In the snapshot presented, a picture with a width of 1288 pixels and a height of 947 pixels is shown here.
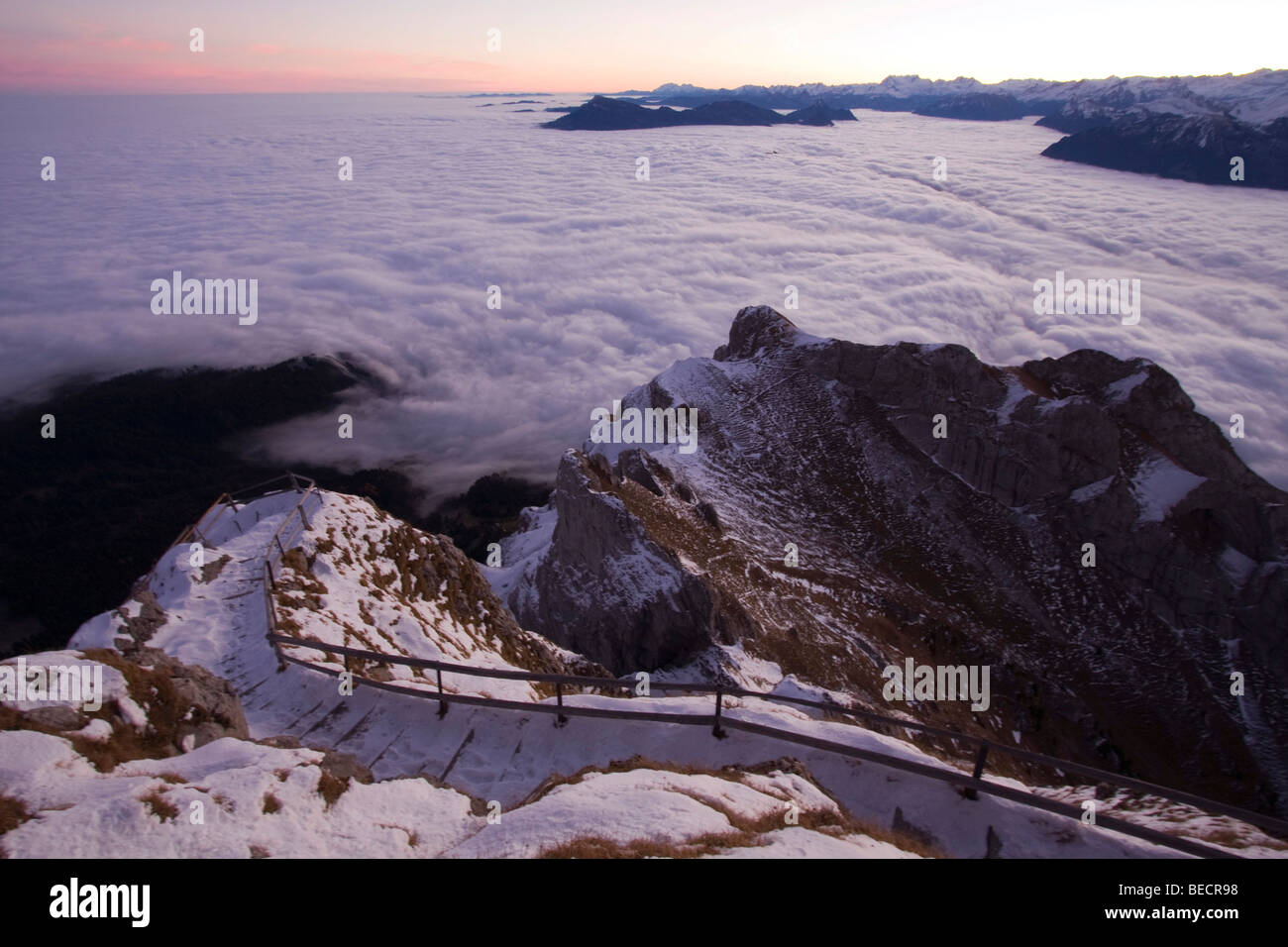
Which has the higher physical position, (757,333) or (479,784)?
(757,333)

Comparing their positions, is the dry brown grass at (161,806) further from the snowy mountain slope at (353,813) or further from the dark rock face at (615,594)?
the dark rock face at (615,594)

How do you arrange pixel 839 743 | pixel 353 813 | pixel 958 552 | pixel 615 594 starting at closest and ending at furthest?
pixel 353 813, pixel 839 743, pixel 615 594, pixel 958 552

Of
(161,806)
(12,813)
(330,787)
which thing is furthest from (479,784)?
(12,813)

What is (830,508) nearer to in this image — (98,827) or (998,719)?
(998,719)

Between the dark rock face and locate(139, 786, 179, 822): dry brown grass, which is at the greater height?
locate(139, 786, 179, 822): dry brown grass

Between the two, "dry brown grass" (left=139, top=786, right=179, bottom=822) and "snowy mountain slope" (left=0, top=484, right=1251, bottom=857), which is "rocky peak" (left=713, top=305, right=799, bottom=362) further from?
"dry brown grass" (left=139, top=786, right=179, bottom=822)

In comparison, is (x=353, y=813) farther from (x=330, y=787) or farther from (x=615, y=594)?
(x=615, y=594)

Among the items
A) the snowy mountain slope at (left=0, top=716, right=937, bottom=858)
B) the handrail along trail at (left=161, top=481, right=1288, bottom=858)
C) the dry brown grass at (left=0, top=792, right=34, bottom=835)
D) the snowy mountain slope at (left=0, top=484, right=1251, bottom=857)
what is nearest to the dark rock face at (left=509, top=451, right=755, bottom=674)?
the snowy mountain slope at (left=0, top=484, right=1251, bottom=857)

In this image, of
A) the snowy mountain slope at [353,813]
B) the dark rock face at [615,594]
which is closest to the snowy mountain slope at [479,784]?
the snowy mountain slope at [353,813]

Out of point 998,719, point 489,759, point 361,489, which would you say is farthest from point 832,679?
point 361,489
